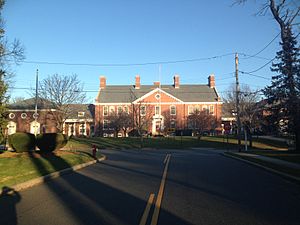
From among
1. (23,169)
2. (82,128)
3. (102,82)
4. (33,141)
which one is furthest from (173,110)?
(23,169)

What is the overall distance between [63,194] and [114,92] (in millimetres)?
68109

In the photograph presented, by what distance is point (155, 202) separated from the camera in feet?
28.2

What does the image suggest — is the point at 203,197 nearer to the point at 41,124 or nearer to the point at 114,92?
the point at 41,124

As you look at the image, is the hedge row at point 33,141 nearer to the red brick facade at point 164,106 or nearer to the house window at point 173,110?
the red brick facade at point 164,106

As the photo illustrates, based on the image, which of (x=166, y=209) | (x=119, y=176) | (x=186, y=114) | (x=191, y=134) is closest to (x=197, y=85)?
(x=186, y=114)

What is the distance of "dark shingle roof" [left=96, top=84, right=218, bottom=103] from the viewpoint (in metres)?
74.0

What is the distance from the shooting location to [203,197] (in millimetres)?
9375

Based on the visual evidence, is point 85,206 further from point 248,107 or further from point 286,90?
point 248,107

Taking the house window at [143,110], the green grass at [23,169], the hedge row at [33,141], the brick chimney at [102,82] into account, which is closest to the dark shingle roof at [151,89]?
the brick chimney at [102,82]

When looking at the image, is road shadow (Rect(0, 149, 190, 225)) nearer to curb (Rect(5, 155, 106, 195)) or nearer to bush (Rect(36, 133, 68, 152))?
curb (Rect(5, 155, 106, 195))

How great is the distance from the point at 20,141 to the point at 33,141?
87 cm

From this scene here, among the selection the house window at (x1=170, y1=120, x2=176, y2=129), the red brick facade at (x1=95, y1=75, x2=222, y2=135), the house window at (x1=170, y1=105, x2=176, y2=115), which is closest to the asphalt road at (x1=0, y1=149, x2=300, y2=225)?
the red brick facade at (x1=95, y1=75, x2=222, y2=135)

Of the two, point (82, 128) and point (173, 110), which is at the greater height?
point (173, 110)

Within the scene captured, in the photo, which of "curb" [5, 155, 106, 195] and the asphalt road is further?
"curb" [5, 155, 106, 195]
